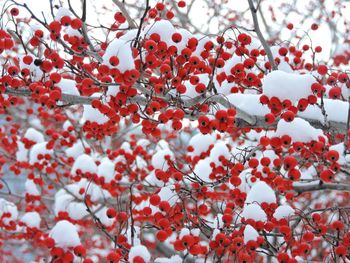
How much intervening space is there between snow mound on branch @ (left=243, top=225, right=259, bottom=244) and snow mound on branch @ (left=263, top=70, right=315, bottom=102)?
973 mm

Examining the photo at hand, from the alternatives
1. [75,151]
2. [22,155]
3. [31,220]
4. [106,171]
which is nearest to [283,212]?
[106,171]

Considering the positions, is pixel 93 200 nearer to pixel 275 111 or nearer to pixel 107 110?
pixel 107 110

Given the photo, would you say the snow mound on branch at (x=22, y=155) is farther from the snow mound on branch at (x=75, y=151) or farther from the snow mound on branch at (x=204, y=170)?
the snow mound on branch at (x=204, y=170)

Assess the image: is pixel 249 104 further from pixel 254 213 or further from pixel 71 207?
pixel 71 207

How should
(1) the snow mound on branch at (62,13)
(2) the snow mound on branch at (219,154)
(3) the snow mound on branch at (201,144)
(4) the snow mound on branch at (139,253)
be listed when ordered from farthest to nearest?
(3) the snow mound on branch at (201,144)
(2) the snow mound on branch at (219,154)
(1) the snow mound on branch at (62,13)
(4) the snow mound on branch at (139,253)

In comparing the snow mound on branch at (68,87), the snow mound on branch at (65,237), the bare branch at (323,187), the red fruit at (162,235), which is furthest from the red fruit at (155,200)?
the bare branch at (323,187)

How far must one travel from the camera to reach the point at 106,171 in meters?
6.06

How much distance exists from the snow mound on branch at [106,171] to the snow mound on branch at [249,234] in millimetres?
3243

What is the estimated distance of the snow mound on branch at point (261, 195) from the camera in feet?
11.4

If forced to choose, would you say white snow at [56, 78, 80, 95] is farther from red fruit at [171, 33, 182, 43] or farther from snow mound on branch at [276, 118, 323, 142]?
snow mound on branch at [276, 118, 323, 142]

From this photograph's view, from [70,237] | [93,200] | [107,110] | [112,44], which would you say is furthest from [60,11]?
[93,200]

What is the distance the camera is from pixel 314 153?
124 inches

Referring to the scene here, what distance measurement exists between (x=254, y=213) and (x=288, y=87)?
1.00m

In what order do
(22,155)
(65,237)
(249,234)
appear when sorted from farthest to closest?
(22,155), (65,237), (249,234)
